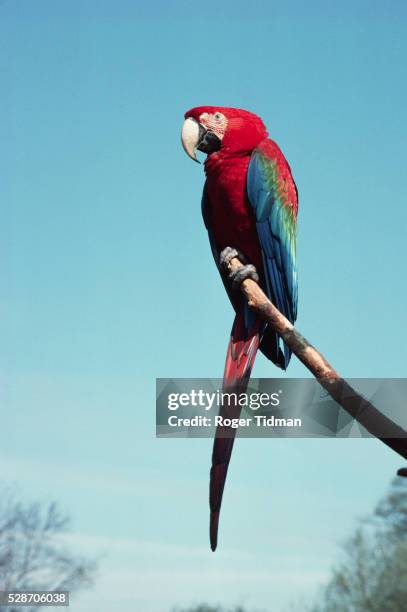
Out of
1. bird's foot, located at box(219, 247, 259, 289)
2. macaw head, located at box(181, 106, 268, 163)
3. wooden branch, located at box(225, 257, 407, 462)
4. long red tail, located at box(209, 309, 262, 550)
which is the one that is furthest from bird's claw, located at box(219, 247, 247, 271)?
wooden branch, located at box(225, 257, 407, 462)

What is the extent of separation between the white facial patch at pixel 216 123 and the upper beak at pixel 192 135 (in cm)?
2

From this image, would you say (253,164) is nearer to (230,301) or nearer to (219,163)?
(219,163)

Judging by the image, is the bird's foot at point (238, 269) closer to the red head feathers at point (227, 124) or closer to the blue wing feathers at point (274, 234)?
the blue wing feathers at point (274, 234)

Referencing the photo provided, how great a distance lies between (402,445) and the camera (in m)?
1.42

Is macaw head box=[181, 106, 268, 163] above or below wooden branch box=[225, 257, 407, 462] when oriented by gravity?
above

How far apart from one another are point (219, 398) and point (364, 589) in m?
3.08

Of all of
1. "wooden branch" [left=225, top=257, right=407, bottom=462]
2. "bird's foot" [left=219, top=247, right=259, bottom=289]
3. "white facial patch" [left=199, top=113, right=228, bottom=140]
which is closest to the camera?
"wooden branch" [left=225, top=257, right=407, bottom=462]

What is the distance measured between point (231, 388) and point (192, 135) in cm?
78

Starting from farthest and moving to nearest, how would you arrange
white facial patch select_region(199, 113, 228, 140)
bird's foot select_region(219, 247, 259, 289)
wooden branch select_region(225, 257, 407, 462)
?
1. white facial patch select_region(199, 113, 228, 140)
2. bird's foot select_region(219, 247, 259, 289)
3. wooden branch select_region(225, 257, 407, 462)

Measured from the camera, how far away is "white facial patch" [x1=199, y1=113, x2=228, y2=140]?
1.94 metres

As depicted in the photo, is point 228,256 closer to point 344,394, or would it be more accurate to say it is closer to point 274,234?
point 274,234

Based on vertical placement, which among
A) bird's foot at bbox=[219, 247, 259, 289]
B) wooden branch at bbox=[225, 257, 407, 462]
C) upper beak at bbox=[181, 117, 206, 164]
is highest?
upper beak at bbox=[181, 117, 206, 164]

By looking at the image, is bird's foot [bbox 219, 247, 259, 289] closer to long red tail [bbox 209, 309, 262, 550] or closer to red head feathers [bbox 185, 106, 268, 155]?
long red tail [bbox 209, 309, 262, 550]

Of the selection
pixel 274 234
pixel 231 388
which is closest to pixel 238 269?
pixel 274 234
